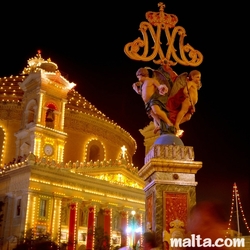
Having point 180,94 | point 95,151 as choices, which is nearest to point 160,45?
point 180,94

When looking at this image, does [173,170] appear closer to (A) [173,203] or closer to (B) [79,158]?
(A) [173,203]

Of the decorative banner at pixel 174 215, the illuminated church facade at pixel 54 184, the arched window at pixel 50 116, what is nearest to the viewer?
the decorative banner at pixel 174 215

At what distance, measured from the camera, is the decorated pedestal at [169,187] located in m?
6.18

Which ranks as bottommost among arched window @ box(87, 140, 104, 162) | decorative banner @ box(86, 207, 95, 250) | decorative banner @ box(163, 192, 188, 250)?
decorative banner @ box(163, 192, 188, 250)

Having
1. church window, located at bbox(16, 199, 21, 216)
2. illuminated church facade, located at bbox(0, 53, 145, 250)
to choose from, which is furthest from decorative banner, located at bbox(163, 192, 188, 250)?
church window, located at bbox(16, 199, 21, 216)

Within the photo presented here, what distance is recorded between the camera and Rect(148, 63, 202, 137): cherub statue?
7348mm

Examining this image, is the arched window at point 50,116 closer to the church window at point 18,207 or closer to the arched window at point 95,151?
the church window at point 18,207

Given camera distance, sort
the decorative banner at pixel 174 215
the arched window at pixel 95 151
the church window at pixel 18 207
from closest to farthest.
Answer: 1. the decorative banner at pixel 174 215
2. the church window at pixel 18 207
3. the arched window at pixel 95 151

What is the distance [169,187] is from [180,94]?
1942 millimetres

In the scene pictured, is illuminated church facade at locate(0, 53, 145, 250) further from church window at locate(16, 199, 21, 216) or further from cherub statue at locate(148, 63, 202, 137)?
cherub statue at locate(148, 63, 202, 137)

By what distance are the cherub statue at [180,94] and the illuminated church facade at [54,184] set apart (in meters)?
23.1

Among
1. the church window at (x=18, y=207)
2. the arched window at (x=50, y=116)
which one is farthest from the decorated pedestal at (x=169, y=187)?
the arched window at (x=50, y=116)

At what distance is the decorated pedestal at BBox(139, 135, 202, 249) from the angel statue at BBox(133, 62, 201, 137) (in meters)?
0.48

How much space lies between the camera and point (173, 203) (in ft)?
20.8
